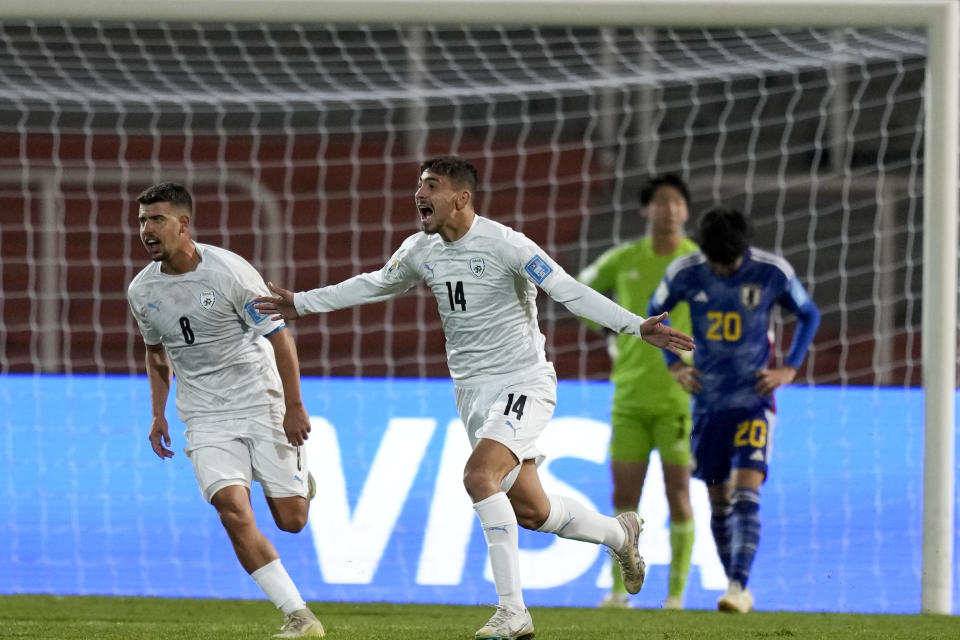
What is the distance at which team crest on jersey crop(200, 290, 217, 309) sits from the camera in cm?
494

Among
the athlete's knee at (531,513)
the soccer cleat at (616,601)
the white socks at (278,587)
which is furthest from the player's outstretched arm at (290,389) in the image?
the soccer cleat at (616,601)

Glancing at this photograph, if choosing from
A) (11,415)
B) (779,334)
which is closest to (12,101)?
(11,415)

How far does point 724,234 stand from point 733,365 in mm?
599

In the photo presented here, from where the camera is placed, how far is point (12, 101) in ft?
34.1

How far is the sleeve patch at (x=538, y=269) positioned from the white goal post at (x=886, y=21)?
204 centimetres

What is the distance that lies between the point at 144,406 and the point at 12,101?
4.54 m

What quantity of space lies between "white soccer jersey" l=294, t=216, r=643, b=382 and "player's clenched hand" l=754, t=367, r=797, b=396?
1687 mm

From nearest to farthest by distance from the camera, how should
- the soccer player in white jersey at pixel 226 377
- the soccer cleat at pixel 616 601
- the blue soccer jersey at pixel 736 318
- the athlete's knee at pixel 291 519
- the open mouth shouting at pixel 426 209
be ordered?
1. the open mouth shouting at pixel 426 209
2. the soccer player in white jersey at pixel 226 377
3. the athlete's knee at pixel 291 519
4. the blue soccer jersey at pixel 736 318
5. the soccer cleat at pixel 616 601

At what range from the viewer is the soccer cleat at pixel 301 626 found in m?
4.64

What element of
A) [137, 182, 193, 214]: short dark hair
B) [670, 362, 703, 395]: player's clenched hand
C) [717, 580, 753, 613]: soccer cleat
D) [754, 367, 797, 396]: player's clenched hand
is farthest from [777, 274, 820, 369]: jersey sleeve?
[137, 182, 193, 214]: short dark hair

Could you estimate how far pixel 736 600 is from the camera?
612 cm

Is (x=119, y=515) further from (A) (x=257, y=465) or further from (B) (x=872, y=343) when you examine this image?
(B) (x=872, y=343)

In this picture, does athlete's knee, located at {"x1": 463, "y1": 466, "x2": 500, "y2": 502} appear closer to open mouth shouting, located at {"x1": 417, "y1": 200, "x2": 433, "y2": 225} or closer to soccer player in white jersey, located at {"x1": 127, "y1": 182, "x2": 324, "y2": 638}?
soccer player in white jersey, located at {"x1": 127, "y1": 182, "x2": 324, "y2": 638}

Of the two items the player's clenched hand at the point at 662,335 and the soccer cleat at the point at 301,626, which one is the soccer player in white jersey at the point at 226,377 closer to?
the soccer cleat at the point at 301,626
